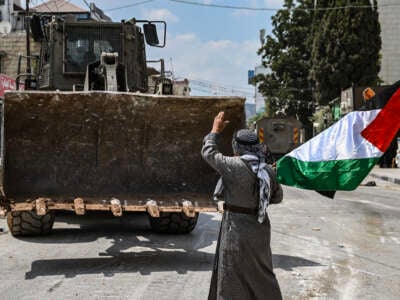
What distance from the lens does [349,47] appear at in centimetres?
4175

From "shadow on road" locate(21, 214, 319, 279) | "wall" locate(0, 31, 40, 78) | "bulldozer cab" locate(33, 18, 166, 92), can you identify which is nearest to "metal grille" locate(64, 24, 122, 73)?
"bulldozer cab" locate(33, 18, 166, 92)

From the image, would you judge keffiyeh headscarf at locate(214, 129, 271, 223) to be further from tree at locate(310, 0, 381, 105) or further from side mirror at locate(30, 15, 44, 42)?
tree at locate(310, 0, 381, 105)

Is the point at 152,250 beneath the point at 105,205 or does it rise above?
beneath

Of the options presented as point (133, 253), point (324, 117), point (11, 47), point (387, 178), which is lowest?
point (387, 178)

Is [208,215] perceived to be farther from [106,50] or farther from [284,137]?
[284,137]

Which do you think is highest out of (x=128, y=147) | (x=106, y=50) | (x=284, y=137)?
(x=106, y=50)

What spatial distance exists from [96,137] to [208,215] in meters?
4.68

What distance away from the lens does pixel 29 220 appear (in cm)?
890

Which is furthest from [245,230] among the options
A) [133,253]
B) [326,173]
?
[133,253]

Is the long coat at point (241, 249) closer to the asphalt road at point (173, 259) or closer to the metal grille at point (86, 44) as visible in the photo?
the asphalt road at point (173, 259)

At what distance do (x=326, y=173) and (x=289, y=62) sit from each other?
142 feet

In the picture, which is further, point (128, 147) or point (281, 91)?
point (281, 91)

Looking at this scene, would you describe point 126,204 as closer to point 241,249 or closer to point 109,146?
point 109,146

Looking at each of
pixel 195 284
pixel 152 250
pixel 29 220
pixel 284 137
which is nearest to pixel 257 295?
pixel 195 284
